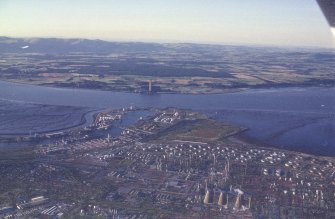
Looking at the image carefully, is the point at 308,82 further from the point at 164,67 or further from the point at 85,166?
the point at 85,166

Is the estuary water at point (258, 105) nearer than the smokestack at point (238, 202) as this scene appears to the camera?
No

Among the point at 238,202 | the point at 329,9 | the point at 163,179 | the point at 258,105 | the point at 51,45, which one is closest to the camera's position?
the point at 329,9

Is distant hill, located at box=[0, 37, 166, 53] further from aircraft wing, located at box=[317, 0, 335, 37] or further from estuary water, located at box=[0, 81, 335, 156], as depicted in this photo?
aircraft wing, located at box=[317, 0, 335, 37]

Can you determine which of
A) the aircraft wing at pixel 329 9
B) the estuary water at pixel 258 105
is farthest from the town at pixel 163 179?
the aircraft wing at pixel 329 9

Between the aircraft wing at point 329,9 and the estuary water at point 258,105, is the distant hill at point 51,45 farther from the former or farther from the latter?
the aircraft wing at point 329,9

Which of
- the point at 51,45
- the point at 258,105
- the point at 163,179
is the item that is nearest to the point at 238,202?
the point at 163,179

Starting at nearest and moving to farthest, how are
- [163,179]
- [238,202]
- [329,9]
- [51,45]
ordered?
[329,9]
[238,202]
[163,179]
[51,45]

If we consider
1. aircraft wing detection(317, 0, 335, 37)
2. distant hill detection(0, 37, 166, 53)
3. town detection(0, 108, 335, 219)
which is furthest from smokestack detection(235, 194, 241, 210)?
distant hill detection(0, 37, 166, 53)

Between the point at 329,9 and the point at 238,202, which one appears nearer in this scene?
the point at 329,9

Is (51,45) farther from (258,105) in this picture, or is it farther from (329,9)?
(329,9)
